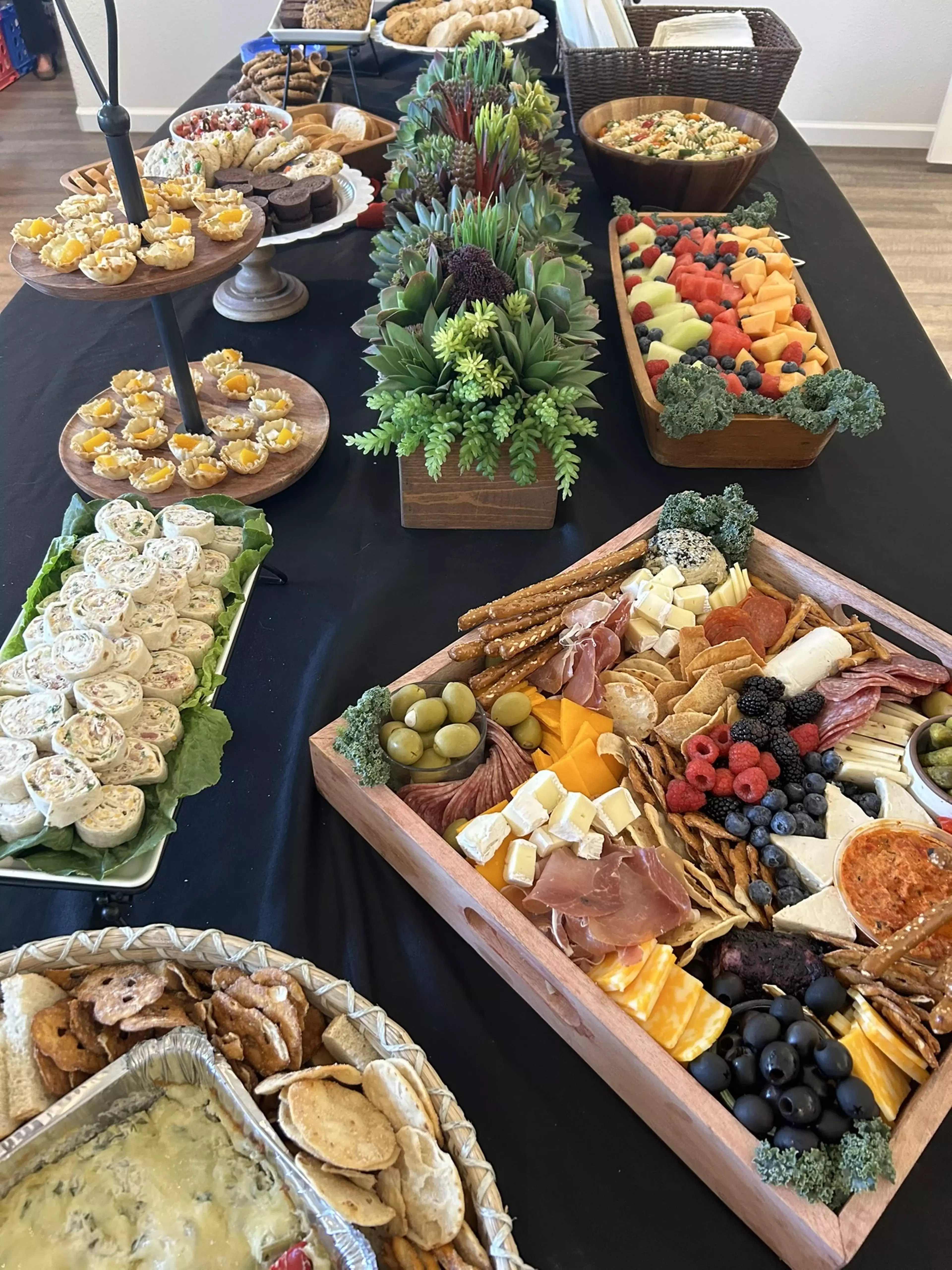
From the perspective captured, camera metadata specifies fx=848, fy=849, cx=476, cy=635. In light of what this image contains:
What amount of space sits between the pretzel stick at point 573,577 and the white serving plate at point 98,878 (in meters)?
0.50

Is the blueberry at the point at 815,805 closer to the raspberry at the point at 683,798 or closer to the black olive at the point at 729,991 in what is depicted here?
the raspberry at the point at 683,798

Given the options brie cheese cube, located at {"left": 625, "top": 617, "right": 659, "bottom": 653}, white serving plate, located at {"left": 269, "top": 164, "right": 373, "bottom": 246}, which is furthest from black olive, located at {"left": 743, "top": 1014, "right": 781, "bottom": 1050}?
white serving plate, located at {"left": 269, "top": 164, "right": 373, "bottom": 246}

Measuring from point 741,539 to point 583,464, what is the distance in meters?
0.44

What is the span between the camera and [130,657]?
103 cm

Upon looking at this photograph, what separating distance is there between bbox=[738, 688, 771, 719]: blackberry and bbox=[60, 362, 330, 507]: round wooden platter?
0.89 metres

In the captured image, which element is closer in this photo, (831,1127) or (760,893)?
(831,1127)

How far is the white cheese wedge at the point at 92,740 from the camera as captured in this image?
93cm

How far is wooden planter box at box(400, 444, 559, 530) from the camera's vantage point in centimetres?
146

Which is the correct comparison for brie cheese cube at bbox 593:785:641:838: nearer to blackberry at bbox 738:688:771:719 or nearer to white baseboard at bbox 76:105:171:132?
blackberry at bbox 738:688:771:719

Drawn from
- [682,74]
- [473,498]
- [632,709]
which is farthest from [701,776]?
[682,74]

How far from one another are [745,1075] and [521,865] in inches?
12.2

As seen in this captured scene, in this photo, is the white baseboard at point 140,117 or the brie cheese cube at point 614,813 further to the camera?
the white baseboard at point 140,117

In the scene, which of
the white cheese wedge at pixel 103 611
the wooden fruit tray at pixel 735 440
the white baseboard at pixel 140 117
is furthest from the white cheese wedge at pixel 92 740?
the white baseboard at pixel 140 117

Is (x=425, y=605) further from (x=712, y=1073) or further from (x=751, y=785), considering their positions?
(x=712, y=1073)
